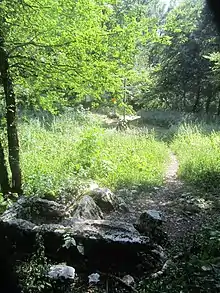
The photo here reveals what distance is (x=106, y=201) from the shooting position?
18.8 feet

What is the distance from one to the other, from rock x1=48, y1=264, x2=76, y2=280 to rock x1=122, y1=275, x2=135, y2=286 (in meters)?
0.57

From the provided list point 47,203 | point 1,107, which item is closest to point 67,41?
point 1,107

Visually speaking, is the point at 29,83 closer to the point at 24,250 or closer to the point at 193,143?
the point at 24,250

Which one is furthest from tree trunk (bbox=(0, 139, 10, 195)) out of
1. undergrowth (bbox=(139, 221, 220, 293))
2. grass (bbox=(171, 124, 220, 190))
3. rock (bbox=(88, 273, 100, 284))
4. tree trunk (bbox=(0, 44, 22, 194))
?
grass (bbox=(171, 124, 220, 190))

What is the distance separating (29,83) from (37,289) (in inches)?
145

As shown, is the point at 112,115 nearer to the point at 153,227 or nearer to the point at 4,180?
the point at 4,180

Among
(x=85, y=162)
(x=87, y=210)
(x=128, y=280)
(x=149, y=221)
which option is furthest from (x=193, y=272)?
(x=85, y=162)

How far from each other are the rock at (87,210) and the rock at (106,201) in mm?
259

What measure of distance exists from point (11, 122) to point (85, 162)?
227cm

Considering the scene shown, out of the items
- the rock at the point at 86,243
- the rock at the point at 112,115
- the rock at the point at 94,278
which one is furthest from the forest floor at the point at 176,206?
the rock at the point at 112,115

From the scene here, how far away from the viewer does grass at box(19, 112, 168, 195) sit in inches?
252

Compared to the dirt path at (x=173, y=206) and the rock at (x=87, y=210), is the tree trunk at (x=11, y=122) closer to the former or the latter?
the rock at (x=87, y=210)

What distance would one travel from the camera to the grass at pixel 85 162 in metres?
6.40

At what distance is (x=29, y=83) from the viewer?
231 inches
